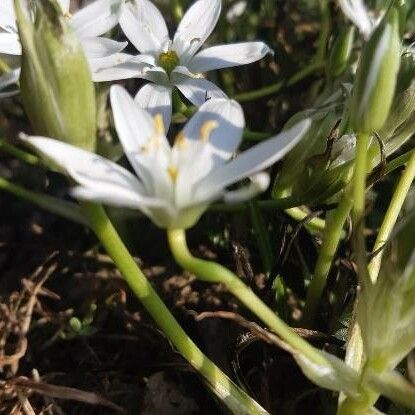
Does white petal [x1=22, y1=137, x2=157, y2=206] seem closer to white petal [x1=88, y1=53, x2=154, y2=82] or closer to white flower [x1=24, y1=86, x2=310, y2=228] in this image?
white flower [x1=24, y1=86, x2=310, y2=228]

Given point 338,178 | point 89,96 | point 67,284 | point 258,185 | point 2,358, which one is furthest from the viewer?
point 67,284

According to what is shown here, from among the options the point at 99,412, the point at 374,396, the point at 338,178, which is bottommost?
the point at 99,412

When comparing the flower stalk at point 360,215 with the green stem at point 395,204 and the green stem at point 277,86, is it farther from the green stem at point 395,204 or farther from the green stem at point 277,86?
the green stem at point 277,86

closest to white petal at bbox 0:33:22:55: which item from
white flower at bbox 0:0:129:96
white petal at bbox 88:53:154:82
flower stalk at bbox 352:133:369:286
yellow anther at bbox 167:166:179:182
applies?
white flower at bbox 0:0:129:96

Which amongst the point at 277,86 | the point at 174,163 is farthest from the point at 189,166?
the point at 277,86

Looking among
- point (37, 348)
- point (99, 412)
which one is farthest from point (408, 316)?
point (37, 348)

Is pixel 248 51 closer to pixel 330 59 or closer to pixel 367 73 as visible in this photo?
pixel 330 59

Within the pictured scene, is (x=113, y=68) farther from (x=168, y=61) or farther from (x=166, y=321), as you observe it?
(x=166, y=321)
